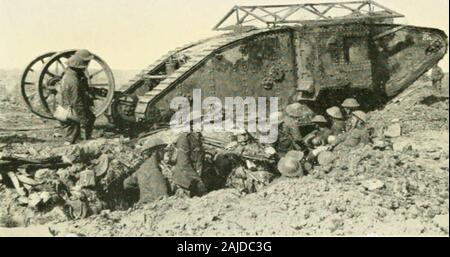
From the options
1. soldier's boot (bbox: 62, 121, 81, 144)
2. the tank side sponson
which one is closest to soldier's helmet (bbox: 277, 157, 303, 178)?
soldier's boot (bbox: 62, 121, 81, 144)

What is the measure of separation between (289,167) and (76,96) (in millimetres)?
3912

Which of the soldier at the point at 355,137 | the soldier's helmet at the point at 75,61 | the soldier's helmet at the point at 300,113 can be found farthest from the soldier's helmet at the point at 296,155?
the soldier's helmet at the point at 75,61

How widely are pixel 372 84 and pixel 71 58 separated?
596cm

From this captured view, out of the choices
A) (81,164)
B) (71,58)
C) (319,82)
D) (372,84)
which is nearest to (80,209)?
(81,164)

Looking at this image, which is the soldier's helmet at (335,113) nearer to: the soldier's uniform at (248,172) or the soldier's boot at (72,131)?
the soldier's uniform at (248,172)

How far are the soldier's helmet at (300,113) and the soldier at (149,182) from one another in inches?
133

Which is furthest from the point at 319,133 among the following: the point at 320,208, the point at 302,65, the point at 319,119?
the point at 320,208

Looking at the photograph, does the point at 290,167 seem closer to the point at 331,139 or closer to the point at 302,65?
the point at 331,139

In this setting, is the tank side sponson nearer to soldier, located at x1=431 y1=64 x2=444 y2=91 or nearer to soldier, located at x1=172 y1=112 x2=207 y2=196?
soldier, located at x1=431 y1=64 x2=444 y2=91

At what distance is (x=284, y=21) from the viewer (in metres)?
11.3

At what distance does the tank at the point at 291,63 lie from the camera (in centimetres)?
1041

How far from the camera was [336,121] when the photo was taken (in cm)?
1088

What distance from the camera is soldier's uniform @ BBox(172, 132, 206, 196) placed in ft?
27.7
